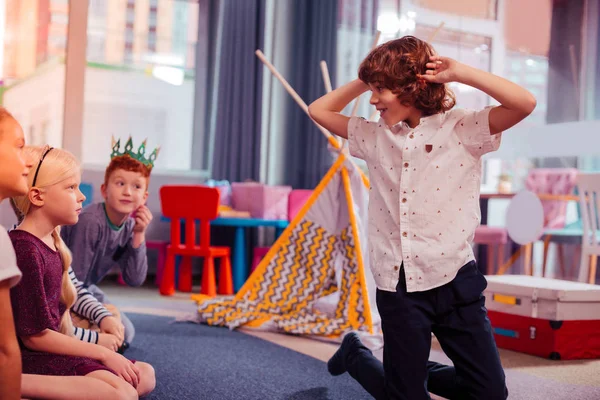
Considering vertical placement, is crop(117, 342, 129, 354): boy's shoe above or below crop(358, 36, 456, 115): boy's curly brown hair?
below

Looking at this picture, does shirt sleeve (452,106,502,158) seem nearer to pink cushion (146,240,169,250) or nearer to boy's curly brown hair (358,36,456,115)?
boy's curly brown hair (358,36,456,115)

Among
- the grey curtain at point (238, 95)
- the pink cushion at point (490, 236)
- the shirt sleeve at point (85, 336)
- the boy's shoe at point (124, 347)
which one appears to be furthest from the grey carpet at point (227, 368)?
the grey curtain at point (238, 95)

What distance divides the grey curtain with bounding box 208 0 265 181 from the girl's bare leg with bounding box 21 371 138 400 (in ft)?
11.2

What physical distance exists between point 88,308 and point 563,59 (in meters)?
4.10

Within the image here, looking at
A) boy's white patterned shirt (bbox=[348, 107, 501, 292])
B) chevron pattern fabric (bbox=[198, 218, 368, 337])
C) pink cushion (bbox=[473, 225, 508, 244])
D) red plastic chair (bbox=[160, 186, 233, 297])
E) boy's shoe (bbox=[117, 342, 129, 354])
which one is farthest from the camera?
pink cushion (bbox=[473, 225, 508, 244])

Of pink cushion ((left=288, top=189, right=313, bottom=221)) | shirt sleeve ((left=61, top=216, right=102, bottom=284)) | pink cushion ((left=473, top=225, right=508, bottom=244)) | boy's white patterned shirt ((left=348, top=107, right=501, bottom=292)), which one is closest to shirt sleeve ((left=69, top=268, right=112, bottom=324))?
shirt sleeve ((left=61, top=216, right=102, bottom=284))

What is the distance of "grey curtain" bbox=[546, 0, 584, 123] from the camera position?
4.71 metres

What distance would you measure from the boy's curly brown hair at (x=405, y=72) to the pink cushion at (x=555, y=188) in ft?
9.87

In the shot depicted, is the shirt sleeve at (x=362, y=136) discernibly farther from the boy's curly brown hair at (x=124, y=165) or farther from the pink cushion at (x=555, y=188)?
the pink cushion at (x=555, y=188)

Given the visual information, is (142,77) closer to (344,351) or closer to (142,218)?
(142,218)

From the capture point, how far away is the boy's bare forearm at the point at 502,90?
1.29 meters

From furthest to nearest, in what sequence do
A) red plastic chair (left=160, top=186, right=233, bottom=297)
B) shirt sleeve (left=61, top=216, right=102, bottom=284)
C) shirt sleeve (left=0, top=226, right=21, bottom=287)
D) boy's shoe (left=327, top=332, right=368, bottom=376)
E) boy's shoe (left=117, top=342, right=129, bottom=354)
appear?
red plastic chair (left=160, top=186, right=233, bottom=297)
boy's shoe (left=117, top=342, right=129, bottom=354)
shirt sleeve (left=61, top=216, right=102, bottom=284)
boy's shoe (left=327, top=332, right=368, bottom=376)
shirt sleeve (left=0, top=226, right=21, bottom=287)

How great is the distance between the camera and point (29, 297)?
1273 millimetres

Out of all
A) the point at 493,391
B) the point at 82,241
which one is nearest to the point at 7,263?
the point at 493,391
